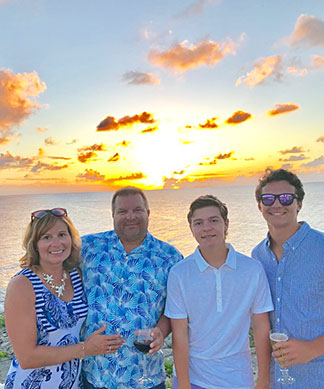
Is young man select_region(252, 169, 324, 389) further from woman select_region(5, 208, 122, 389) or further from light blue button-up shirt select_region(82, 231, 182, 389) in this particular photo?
woman select_region(5, 208, 122, 389)

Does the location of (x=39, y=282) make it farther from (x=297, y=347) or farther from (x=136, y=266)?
(x=297, y=347)

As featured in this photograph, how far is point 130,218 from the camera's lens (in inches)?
178

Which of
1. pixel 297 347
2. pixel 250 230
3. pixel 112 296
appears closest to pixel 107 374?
pixel 112 296

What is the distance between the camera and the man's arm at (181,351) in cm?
377

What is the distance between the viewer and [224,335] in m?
3.76

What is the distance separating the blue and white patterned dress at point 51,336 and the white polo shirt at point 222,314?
1.14 metres

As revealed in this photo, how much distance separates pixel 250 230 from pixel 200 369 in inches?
2276

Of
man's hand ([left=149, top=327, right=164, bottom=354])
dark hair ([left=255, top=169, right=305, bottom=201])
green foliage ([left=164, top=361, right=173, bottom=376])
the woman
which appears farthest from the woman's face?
green foliage ([left=164, top=361, right=173, bottom=376])

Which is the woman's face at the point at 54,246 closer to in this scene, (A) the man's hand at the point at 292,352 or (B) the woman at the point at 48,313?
(B) the woman at the point at 48,313

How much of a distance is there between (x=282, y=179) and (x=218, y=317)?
1.70m

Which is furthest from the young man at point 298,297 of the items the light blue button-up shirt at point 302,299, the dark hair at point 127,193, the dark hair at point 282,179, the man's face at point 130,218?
the dark hair at point 127,193

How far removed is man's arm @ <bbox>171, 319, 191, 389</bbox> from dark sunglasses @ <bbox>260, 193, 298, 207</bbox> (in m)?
1.57

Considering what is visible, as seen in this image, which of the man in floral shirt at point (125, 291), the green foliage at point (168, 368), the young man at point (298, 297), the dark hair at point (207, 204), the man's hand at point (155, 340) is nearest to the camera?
the young man at point (298, 297)

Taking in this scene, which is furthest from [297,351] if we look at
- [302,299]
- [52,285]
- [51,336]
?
[52,285]
